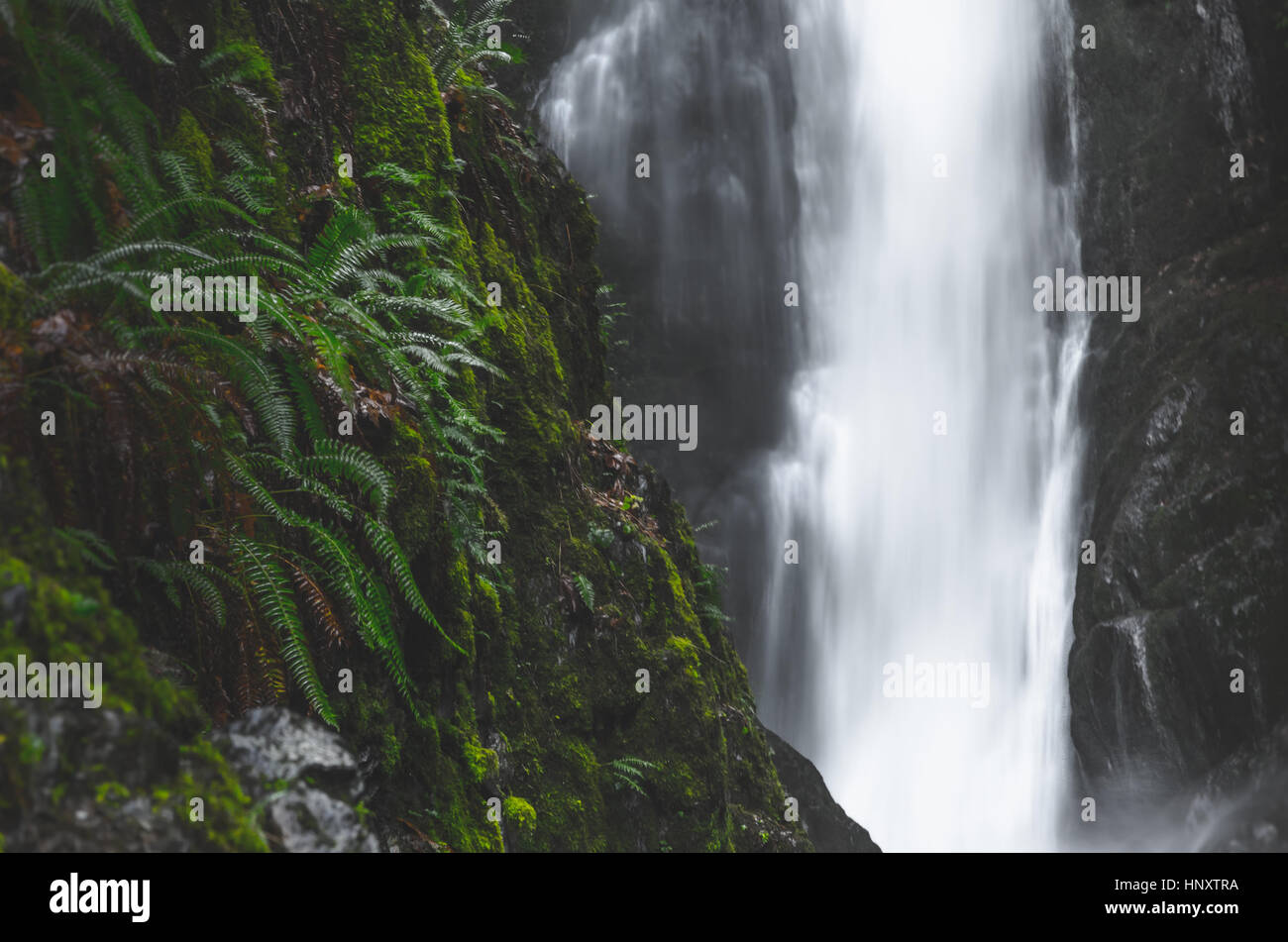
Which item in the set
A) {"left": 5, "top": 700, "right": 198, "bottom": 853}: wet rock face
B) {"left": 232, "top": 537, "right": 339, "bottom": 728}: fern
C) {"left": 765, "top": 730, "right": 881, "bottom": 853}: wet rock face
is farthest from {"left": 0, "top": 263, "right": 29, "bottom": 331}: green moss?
{"left": 765, "top": 730, "right": 881, "bottom": 853}: wet rock face

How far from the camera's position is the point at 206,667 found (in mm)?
2656

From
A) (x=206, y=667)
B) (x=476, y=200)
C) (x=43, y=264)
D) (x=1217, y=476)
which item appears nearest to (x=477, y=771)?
(x=206, y=667)

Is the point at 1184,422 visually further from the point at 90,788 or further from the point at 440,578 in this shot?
the point at 90,788

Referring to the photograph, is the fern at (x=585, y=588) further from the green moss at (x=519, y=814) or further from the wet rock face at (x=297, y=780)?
the wet rock face at (x=297, y=780)

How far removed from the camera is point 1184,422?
16.1 meters

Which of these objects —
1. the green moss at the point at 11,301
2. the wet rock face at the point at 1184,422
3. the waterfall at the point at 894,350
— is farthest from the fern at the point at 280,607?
the waterfall at the point at 894,350

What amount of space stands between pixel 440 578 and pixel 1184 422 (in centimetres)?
1569

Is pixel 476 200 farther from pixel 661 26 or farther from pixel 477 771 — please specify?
pixel 661 26

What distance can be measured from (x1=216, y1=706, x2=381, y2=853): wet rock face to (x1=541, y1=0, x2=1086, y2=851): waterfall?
1673 centimetres

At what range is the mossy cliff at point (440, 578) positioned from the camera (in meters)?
1.83

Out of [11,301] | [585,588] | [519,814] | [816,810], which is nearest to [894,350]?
[816,810]

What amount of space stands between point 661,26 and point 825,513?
11112mm

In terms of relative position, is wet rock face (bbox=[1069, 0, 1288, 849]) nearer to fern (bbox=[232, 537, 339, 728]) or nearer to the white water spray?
the white water spray

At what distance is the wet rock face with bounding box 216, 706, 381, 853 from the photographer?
2.04m
